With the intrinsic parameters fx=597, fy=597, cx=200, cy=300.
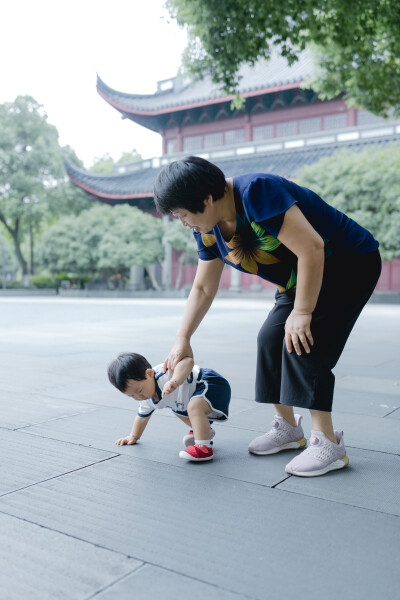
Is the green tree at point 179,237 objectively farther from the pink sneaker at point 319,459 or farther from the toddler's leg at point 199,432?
the pink sneaker at point 319,459

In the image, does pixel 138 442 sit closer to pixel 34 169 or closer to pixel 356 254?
pixel 356 254

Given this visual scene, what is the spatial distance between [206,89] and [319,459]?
26861 mm

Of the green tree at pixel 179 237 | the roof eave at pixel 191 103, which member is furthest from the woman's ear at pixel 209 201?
the roof eave at pixel 191 103

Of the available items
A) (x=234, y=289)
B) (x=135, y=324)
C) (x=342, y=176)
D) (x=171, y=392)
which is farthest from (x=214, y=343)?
(x=234, y=289)

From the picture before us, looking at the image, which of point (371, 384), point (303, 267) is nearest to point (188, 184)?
point (303, 267)

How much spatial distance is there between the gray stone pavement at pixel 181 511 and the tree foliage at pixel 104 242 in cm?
1997

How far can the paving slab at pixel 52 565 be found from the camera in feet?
4.43

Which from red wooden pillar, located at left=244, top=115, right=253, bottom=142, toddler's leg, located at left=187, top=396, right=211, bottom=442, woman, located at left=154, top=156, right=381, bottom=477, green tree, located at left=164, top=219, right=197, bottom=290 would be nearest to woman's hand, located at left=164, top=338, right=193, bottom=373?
woman, located at left=154, top=156, right=381, bottom=477

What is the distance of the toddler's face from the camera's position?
2.37 meters

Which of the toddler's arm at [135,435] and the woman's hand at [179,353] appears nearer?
the woman's hand at [179,353]

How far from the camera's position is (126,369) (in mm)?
2342

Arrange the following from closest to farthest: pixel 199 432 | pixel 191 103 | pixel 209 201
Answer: pixel 209 201 < pixel 199 432 < pixel 191 103

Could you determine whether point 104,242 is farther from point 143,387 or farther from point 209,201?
point 209,201

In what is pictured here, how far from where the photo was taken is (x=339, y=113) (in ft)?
79.3
